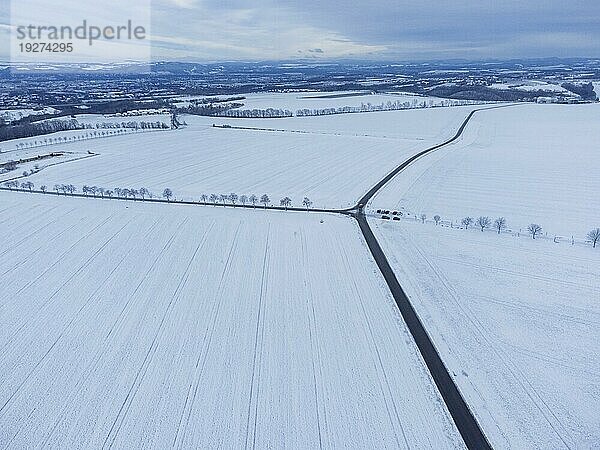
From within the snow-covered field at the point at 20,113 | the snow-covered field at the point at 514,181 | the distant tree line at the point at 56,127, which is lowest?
the snow-covered field at the point at 514,181

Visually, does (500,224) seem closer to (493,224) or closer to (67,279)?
(493,224)

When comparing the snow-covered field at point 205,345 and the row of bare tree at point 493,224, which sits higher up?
the row of bare tree at point 493,224

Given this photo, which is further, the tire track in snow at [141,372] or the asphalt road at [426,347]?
the asphalt road at [426,347]

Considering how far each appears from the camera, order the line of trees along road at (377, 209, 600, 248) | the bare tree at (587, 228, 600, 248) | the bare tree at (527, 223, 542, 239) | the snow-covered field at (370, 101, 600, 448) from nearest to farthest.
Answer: the snow-covered field at (370, 101, 600, 448)
the bare tree at (587, 228, 600, 248)
the line of trees along road at (377, 209, 600, 248)
the bare tree at (527, 223, 542, 239)

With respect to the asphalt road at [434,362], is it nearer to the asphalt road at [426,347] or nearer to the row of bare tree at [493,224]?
the asphalt road at [426,347]

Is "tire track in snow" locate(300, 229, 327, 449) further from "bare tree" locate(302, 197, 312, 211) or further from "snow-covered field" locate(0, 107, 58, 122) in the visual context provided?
"snow-covered field" locate(0, 107, 58, 122)

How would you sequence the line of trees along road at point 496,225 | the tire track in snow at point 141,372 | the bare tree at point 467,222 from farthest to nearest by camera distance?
1. the bare tree at point 467,222
2. the line of trees along road at point 496,225
3. the tire track in snow at point 141,372

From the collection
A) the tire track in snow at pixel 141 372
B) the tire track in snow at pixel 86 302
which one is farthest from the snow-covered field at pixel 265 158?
the tire track in snow at pixel 141 372

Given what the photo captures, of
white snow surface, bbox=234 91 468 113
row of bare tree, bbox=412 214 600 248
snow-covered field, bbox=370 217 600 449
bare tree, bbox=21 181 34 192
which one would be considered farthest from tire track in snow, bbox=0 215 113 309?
white snow surface, bbox=234 91 468 113

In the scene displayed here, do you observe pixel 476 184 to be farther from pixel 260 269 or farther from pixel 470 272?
pixel 260 269
